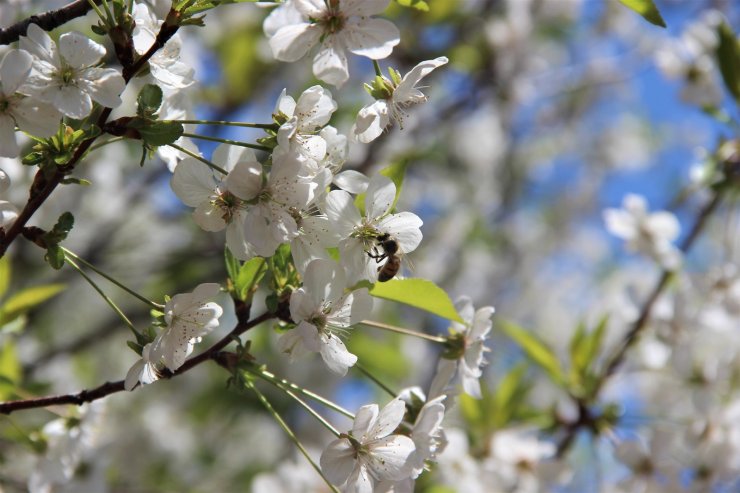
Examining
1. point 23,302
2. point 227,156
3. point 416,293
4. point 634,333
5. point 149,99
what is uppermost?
point 149,99

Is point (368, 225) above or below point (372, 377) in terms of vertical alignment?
above

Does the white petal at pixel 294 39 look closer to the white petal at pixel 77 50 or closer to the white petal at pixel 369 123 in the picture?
the white petal at pixel 369 123

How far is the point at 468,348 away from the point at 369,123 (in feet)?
1.54

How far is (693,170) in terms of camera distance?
2.50 m

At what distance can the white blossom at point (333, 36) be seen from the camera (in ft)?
3.82

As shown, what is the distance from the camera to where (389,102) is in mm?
1196

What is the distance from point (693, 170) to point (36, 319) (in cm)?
261

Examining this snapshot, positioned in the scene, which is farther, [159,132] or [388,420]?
[388,420]

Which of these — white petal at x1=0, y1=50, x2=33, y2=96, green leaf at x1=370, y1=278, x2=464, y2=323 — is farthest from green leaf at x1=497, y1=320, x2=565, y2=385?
white petal at x1=0, y1=50, x2=33, y2=96

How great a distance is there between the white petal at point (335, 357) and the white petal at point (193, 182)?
0.27 meters

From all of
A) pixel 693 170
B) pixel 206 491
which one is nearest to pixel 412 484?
→ pixel 693 170

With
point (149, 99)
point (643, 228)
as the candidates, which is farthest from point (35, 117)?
point (643, 228)

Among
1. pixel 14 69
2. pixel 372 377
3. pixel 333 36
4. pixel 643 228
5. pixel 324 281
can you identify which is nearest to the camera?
pixel 14 69

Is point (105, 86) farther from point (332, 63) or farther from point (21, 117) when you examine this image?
point (332, 63)
